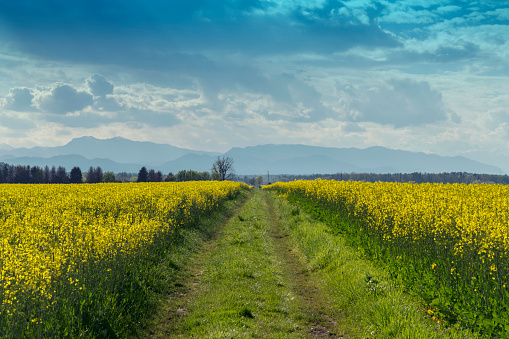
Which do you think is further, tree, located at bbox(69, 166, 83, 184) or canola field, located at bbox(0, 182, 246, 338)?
tree, located at bbox(69, 166, 83, 184)

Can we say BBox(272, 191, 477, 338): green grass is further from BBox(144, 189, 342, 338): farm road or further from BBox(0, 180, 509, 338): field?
BBox(144, 189, 342, 338): farm road

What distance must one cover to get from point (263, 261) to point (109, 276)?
23.0 ft

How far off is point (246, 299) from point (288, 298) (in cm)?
140

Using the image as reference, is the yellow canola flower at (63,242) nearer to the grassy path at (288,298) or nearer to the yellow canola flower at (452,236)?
the grassy path at (288,298)

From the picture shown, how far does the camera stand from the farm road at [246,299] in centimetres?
868

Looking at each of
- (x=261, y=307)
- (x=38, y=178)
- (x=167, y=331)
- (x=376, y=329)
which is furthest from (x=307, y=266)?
(x=38, y=178)

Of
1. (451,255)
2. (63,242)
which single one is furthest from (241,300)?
(451,255)

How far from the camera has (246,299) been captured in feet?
34.6

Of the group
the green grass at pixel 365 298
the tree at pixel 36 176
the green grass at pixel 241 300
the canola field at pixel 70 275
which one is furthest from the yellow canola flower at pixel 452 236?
the tree at pixel 36 176

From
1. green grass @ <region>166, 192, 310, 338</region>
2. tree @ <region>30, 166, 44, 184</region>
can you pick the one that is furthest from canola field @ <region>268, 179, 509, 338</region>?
tree @ <region>30, 166, 44, 184</region>

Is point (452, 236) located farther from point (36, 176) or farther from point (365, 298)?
point (36, 176)

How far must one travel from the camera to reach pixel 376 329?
8180mm

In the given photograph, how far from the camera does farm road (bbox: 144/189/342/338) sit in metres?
8.68

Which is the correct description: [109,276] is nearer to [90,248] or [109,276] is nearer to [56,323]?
[90,248]
